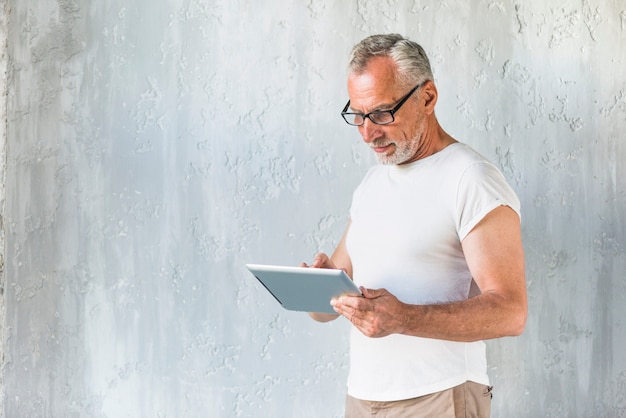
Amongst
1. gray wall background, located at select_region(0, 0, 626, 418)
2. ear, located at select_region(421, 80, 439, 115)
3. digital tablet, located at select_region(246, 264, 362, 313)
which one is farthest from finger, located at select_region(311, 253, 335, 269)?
gray wall background, located at select_region(0, 0, 626, 418)

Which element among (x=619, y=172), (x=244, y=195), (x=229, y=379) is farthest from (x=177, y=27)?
(x=619, y=172)

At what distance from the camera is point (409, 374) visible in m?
1.87

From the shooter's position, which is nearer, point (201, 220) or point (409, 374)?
point (409, 374)

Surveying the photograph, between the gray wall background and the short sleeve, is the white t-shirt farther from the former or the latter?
the gray wall background

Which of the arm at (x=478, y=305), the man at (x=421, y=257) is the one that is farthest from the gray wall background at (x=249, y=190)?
the arm at (x=478, y=305)

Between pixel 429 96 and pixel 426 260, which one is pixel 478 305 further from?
pixel 429 96

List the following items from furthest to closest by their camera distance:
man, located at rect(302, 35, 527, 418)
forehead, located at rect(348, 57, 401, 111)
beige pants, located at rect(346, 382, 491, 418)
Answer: forehead, located at rect(348, 57, 401, 111), beige pants, located at rect(346, 382, 491, 418), man, located at rect(302, 35, 527, 418)

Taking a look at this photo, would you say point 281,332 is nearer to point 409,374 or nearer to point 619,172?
point 409,374

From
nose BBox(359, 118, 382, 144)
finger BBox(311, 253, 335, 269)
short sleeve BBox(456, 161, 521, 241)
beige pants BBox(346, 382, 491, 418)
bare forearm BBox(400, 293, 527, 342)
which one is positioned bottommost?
beige pants BBox(346, 382, 491, 418)

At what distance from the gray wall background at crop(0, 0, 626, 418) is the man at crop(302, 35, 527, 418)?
40.8 inches

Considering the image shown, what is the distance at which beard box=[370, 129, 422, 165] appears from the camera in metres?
1.97

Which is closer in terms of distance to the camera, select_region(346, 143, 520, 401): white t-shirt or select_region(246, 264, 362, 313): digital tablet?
→ select_region(246, 264, 362, 313): digital tablet

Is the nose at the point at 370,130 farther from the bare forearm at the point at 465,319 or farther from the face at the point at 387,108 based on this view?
the bare forearm at the point at 465,319

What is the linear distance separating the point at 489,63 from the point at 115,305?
5.65 ft
